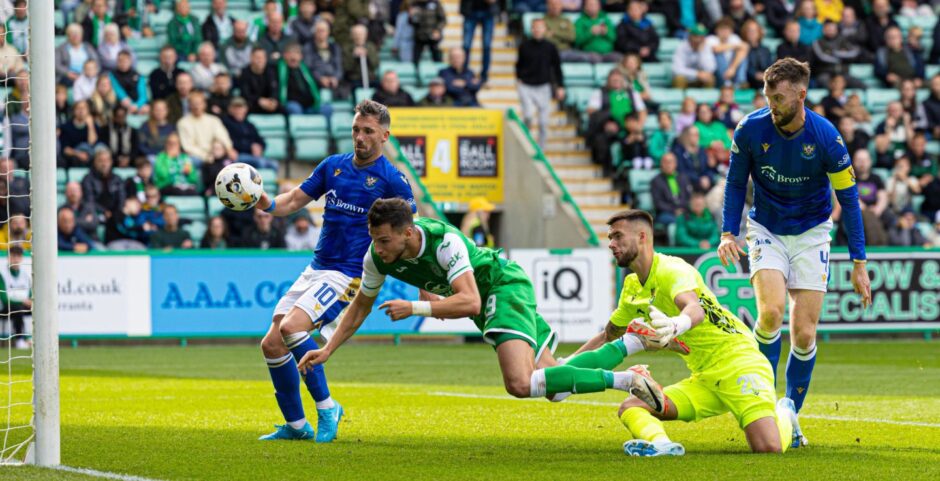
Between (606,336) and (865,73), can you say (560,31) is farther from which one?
(606,336)

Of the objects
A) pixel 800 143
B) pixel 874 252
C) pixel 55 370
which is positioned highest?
pixel 800 143

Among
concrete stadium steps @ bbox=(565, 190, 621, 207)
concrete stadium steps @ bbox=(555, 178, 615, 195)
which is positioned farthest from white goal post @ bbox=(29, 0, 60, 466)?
concrete stadium steps @ bbox=(555, 178, 615, 195)

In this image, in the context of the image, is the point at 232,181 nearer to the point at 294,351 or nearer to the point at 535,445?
the point at 294,351

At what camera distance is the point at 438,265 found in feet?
26.5

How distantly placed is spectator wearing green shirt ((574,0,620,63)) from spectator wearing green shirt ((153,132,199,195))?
7.56 meters

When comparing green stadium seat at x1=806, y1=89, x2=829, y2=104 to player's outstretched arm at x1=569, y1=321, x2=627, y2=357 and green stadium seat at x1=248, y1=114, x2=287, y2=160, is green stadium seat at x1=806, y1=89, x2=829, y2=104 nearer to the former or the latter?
green stadium seat at x1=248, y1=114, x2=287, y2=160

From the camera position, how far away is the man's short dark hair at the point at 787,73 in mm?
8586

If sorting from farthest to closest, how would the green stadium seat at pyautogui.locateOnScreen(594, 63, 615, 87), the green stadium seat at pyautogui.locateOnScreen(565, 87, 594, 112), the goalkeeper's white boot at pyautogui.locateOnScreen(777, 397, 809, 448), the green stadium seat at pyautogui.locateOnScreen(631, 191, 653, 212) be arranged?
the green stadium seat at pyautogui.locateOnScreen(594, 63, 615, 87) → the green stadium seat at pyautogui.locateOnScreen(565, 87, 594, 112) → the green stadium seat at pyautogui.locateOnScreen(631, 191, 653, 212) → the goalkeeper's white boot at pyautogui.locateOnScreen(777, 397, 809, 448)

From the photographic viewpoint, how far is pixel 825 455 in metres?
8.12

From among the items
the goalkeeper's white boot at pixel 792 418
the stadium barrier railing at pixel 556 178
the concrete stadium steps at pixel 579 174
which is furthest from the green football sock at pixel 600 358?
the concrete stadium steps at pixel 579 174

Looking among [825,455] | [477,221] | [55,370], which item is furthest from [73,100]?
[825,455]

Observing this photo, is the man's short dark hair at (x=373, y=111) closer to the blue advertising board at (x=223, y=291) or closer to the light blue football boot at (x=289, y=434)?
the light blue football boot at (x=289, y=434)

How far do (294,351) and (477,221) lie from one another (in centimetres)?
1124

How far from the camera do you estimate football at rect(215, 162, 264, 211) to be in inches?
351
